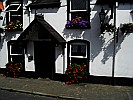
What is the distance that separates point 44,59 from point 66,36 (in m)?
2.21

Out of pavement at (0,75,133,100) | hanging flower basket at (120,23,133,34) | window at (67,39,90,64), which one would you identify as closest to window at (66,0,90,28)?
window at (67,39,90,64)

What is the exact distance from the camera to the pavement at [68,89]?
376 inches

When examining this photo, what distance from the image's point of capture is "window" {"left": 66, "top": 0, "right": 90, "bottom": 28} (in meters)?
11.9

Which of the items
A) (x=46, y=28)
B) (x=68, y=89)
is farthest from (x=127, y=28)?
(x=46, y=28)

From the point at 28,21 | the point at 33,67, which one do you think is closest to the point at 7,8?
the point at 28,21

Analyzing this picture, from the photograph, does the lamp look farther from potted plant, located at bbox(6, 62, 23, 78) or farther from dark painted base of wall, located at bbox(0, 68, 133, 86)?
potted plant, located at bbox(6, 62, 23, 78)

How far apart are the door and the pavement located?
2.76ft

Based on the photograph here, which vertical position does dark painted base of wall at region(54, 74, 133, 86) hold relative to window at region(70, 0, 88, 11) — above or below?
below

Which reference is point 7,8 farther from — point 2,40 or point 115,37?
point 115,37

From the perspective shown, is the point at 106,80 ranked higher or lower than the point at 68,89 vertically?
higher

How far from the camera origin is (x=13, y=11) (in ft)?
46.3

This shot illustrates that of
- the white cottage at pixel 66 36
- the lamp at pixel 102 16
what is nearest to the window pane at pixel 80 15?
the white cottage at pixel 66 36

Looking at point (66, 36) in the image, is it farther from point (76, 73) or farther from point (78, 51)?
point (76, 73)

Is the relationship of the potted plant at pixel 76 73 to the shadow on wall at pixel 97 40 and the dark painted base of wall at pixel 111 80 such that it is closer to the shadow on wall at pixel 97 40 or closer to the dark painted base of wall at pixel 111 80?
the dark painted base of wall at pixel 111 80
